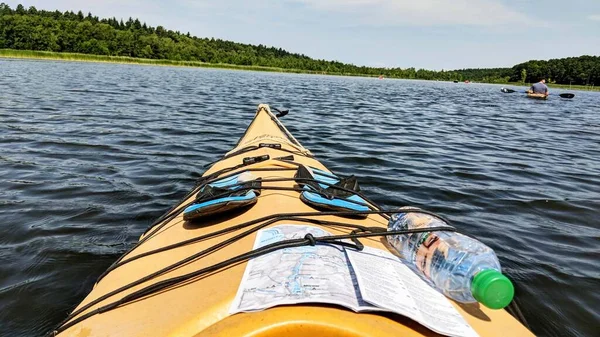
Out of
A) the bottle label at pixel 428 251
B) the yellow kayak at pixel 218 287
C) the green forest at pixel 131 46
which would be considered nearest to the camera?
the yellow kayak at pixel 218 287

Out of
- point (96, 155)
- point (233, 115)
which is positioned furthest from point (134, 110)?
point (96, 155)

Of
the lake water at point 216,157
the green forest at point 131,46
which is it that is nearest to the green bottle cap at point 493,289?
the lake water at point 216,157

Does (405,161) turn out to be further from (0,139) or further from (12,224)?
(0,139)

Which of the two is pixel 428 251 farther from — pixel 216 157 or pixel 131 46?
pixel 131 46

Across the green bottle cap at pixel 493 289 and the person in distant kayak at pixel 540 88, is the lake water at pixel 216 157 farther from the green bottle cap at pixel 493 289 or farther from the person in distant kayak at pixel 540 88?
the person in distant kayak at pixel 540 88

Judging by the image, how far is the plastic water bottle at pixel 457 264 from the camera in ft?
3.61

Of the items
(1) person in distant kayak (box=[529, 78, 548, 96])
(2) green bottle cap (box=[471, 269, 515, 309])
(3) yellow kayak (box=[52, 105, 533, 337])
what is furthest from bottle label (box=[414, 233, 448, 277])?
Result: (1) person in distant kayak (box=[529, 78, 548, 96])

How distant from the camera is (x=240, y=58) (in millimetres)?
92750

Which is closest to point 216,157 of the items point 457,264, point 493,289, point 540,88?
point 457,264

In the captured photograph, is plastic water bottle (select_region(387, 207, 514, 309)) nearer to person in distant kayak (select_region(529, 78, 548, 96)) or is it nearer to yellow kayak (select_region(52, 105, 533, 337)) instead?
yellow kayak (select_region(52, 105, 533, 337))

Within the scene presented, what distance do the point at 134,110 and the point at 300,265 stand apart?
10122 millimetres

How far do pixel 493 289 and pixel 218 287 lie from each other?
0.85 metres

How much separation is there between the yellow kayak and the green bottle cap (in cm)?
13

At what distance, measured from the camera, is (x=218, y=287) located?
48.4 inches
